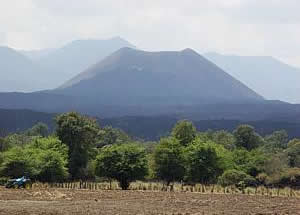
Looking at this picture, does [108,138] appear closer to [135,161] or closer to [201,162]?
[201,162]

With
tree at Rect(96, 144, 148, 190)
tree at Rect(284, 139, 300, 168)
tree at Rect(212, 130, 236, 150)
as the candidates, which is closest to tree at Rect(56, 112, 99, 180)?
tree at Rect(96, 144, 148, 190)

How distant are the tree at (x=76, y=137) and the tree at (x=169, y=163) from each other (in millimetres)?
13985

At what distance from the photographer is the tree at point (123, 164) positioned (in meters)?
58.5

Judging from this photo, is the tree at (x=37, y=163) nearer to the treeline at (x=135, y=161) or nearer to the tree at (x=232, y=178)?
the treeline at (x=135, y=161)

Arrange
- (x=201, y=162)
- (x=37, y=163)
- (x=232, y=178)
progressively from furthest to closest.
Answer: (x=232, y=178) < (x=201, y=162) < (x=37, y=163)

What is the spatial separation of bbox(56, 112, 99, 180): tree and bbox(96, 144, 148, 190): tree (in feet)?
44.7

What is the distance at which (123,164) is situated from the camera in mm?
58688

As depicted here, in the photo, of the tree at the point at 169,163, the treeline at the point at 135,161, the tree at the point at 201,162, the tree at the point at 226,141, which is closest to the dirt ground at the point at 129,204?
the treeline at the point at 135,161

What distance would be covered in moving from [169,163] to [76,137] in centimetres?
1640

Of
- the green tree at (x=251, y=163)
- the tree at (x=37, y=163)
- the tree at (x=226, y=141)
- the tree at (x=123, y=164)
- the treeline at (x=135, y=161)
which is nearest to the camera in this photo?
the tree at (x=123, y=164)

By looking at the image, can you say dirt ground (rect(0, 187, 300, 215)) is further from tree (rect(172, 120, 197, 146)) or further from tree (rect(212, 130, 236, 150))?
tree (rect(212, 130, 236, 150))

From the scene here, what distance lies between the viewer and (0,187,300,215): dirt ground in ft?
115

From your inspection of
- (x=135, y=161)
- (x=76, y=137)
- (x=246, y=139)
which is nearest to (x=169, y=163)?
(x=135, y=161)

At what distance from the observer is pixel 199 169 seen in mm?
65125
